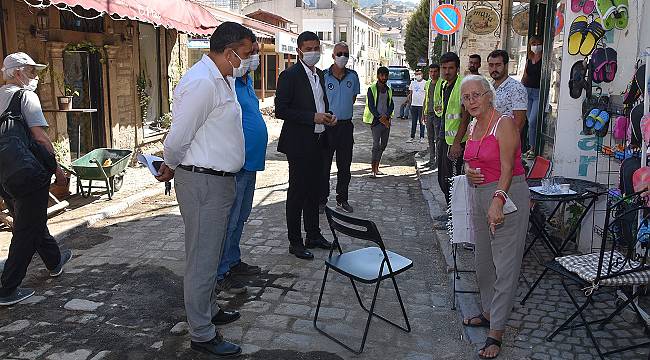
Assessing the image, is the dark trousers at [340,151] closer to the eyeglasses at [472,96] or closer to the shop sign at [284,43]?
the eyeglasses at [472,96]

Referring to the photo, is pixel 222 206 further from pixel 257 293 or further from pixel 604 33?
pixel 604 33

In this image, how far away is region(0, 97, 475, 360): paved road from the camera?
3.84 metres

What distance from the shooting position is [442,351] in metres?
3.86

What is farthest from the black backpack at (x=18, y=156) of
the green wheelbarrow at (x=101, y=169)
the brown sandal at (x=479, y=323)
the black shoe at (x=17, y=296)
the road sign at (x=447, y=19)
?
the road sign at (x=447, y=19)

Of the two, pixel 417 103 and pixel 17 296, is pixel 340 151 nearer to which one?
pixel 17 296

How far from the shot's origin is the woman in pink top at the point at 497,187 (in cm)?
344

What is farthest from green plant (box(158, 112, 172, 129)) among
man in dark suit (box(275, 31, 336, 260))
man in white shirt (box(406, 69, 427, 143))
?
man in dark suit (box(275, 31, 336, 260))

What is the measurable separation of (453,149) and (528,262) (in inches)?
54.5

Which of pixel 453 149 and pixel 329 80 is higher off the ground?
pixel 329 80

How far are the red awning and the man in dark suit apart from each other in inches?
116

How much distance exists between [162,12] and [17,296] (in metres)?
5.69

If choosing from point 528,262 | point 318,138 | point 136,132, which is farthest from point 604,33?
point 136,132

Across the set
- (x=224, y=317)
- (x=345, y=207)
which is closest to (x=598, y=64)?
(x=345, y=207)

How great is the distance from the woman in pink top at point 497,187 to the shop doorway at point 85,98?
747cm
